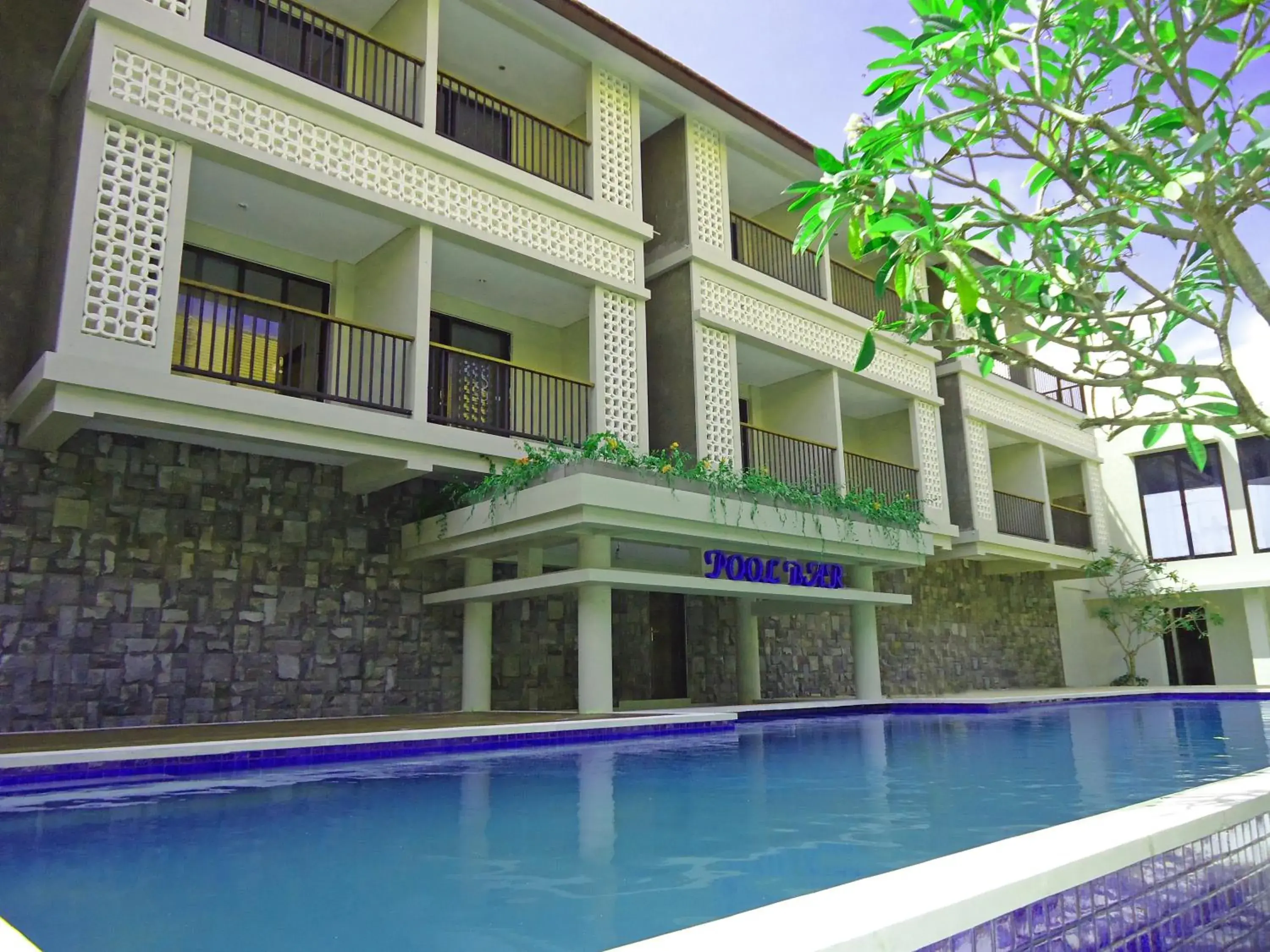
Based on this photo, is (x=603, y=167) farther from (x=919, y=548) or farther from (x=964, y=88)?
(x=964, y=88)

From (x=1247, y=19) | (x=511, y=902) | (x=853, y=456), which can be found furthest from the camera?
(x=853, y=456)

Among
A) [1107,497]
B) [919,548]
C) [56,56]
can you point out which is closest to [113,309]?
[56,56]

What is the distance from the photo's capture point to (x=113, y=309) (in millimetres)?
7500

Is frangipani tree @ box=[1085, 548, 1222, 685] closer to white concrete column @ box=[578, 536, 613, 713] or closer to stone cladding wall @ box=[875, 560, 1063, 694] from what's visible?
stone cladding wall @ box=[875, 560, 1063, 694]

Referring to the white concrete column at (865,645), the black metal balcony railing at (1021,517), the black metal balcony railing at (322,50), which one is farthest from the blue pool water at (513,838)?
the black metal balcony railing at (1021,517)

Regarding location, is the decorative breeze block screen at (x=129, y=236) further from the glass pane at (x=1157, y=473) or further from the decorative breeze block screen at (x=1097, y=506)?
the glass pane at (x=1157, y=473)

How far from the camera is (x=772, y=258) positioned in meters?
14.0

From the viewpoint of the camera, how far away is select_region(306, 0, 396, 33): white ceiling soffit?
10.5 metres

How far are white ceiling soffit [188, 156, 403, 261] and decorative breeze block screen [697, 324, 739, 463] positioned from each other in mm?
4103

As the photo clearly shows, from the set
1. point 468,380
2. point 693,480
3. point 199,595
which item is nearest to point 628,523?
point 693,480

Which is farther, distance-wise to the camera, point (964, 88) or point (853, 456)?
point (853, 456)

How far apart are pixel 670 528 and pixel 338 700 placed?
3795 millimetres

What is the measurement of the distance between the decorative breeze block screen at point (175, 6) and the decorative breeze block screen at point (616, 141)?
184 inches

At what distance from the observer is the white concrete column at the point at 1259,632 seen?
18.2m
